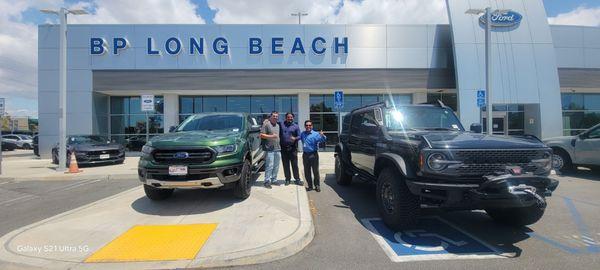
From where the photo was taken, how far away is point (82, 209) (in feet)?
20.4

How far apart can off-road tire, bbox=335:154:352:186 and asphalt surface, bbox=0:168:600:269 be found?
18 cm

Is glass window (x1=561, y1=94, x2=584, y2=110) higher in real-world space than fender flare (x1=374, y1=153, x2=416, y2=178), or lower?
higher

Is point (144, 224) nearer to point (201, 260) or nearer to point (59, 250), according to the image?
point (59, 250)

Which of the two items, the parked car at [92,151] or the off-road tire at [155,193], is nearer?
the off-road tire at [155,193]

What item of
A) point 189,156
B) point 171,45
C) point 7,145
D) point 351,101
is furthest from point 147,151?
point 7,145

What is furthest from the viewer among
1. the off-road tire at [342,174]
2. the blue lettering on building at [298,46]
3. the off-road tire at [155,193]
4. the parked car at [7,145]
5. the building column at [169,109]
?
the parked car at [7,145]

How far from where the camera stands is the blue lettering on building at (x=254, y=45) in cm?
1819

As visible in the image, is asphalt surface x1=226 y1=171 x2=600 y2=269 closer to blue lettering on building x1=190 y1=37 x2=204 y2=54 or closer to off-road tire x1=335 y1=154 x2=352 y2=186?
off-road tire x1=335 y1=154 x2=352 y2=186

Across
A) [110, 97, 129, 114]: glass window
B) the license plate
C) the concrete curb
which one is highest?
[110, 97, 129, 114]: glass window

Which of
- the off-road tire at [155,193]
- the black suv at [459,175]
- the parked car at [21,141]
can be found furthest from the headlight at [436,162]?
the parked car at [21,141]

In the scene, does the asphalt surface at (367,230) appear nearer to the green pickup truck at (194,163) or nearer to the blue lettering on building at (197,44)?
the green pickup truck at (194,163)

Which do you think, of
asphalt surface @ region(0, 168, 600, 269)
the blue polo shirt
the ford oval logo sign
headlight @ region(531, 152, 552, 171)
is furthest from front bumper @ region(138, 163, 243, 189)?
the ford oval logo sign

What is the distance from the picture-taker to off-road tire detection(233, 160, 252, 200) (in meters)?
6.41

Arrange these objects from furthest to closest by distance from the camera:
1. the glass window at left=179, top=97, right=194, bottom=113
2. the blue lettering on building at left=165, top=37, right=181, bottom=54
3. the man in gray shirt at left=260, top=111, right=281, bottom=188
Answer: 1. the glass window at left=179, top=97, right=194, bottom=113
2. the blue lettering on building at left=165, top=37, right=181, bottom=54
3. the man in gray shirt at left=260, top=111, right=281, bottom=188
